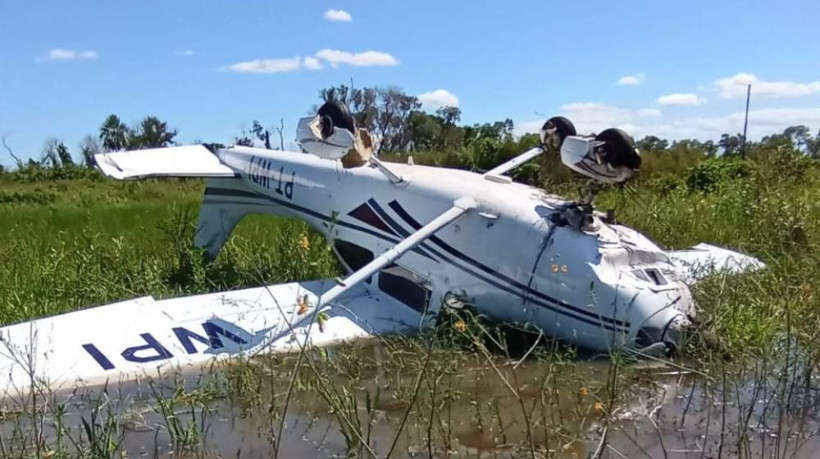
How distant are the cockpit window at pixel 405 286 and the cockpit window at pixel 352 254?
1.65 feet

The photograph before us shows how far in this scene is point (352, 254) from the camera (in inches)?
336

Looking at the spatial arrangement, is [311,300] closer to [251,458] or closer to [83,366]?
[83,366]

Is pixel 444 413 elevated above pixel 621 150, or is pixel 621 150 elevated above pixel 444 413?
pixel 621 150

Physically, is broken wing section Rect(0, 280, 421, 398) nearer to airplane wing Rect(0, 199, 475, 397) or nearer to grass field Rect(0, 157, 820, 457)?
airplane wing Rect(0, 199, 475, 397)

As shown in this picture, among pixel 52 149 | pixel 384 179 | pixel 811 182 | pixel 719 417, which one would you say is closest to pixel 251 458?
pixel 52 149

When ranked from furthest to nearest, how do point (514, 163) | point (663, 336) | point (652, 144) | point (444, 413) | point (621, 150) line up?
point (652, 144)
point (514, 163)
point (621, 150)
point (663, 336)
point (444, 413)

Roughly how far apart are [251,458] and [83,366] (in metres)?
2.13

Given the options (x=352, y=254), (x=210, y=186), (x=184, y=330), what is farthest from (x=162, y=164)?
(x=184, y=330)

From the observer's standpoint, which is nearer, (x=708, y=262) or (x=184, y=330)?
(x=184, y=330)

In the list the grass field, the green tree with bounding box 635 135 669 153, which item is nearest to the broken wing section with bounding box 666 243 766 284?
the grass field

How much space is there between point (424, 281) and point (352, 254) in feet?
4.05

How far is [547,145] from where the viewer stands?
30.0 ft

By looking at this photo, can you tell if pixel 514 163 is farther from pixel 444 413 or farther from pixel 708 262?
pixel 444 413

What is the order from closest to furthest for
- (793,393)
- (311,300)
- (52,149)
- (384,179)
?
(52,149) < (793,393) < (311,300) < (384,179)
